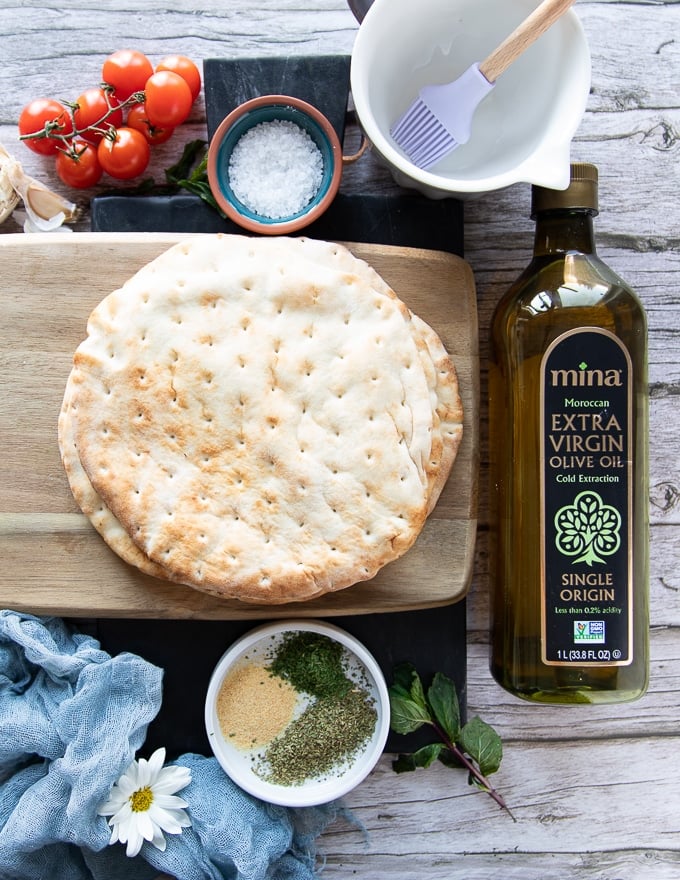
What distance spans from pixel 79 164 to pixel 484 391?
721mm

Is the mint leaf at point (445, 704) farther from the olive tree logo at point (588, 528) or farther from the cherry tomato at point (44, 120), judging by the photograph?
the cherry tomato at point (44, 120)

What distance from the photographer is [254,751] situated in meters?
1.13

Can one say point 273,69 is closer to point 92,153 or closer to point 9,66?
point 92,153

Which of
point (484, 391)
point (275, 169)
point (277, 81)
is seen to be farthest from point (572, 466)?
point (277, 81)

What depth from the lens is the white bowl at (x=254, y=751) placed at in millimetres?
1101

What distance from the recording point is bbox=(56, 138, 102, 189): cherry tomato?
3.79 ft

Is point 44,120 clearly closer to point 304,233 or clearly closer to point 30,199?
point 30,199

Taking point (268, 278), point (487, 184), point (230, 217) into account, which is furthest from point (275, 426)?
point (487, 184)

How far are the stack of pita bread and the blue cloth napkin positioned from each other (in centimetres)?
24

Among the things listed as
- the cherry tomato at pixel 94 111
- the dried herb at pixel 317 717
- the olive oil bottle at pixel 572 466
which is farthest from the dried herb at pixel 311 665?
the cherry tomato at pixel 94 111

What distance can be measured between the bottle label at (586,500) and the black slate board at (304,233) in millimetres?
188

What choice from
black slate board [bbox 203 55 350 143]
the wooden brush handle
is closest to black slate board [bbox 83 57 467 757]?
black slate board [bbox 203 55 350 143]

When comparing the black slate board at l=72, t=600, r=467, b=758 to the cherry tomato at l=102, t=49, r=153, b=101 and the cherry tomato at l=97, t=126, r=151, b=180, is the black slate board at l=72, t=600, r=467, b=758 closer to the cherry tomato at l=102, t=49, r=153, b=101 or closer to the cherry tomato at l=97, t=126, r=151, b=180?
the cherry tomato at l=97, t=126, r=151, b=180

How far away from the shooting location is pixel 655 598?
50.3 inches
